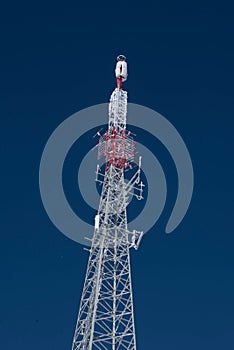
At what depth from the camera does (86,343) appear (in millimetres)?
45094

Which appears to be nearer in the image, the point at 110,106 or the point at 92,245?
the point at 92,245

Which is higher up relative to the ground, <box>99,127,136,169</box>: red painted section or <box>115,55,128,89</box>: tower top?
<box>115,55,128,89</box>: tower top

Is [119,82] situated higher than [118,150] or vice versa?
[119,82]

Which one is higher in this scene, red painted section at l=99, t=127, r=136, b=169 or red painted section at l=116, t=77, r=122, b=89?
red painted section at l=116, t=77, r=122, b=89

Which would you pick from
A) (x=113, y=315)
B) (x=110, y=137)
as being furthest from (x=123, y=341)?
(x=110, y=137)

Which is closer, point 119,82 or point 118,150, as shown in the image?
point 118,150

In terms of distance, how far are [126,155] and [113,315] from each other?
36.4ft

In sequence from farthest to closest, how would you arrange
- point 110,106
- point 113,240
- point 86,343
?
1. point 110,106
2. point 113,240
3. point 86,343

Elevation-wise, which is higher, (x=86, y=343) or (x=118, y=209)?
(x=118, y=209)

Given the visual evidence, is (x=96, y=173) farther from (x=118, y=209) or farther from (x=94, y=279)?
(x=94, y=279)

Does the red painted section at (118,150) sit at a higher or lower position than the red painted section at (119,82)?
lower

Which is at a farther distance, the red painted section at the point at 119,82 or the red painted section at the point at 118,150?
the red painted section at the point at 119,82

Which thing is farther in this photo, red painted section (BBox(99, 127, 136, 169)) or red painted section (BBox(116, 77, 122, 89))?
red painted section (BBox(116, 77, 122, 89))

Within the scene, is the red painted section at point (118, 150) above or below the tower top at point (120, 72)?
below
